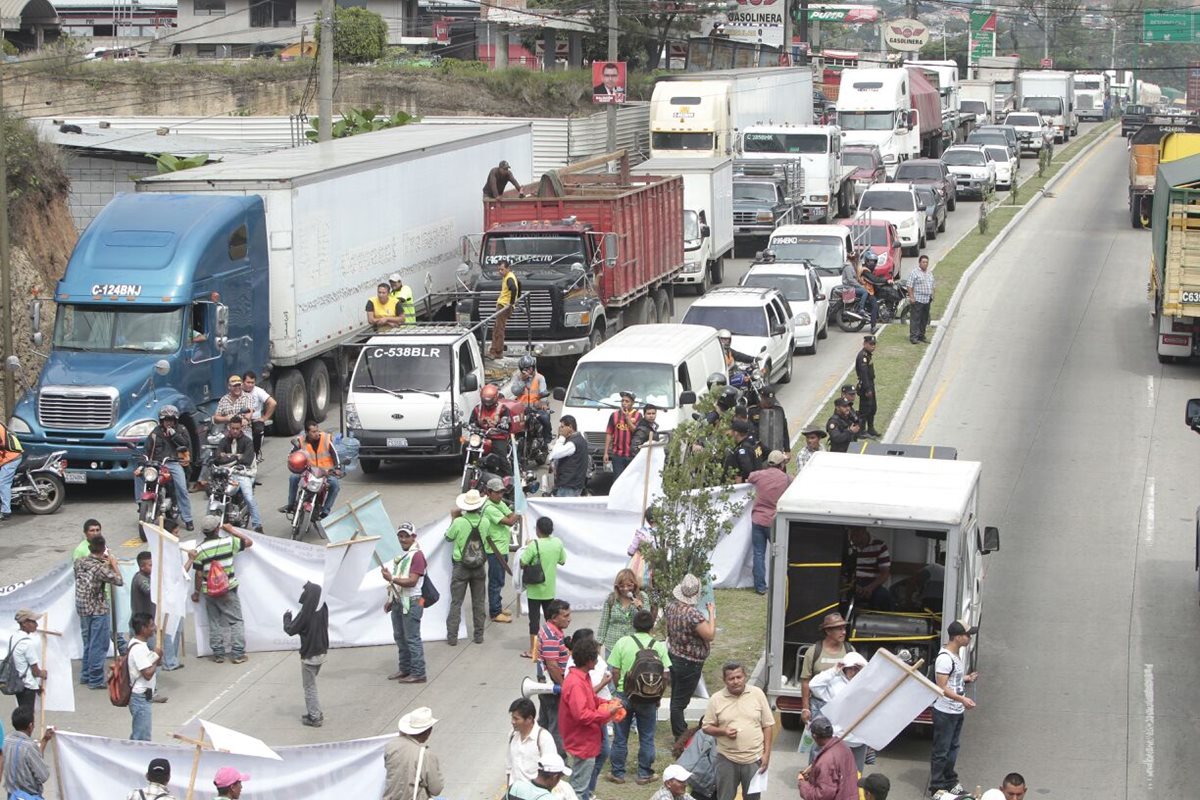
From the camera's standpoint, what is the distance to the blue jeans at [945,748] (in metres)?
13.1

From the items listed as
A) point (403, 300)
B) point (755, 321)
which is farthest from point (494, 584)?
point (755, 321)

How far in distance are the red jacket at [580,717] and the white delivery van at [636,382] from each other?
10624 millimetres

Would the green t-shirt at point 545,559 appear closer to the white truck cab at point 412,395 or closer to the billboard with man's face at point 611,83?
the white truck cab at point 412,395

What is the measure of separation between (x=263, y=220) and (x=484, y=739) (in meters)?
12.8

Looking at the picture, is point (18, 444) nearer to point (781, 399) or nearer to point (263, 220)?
point (263, 220)

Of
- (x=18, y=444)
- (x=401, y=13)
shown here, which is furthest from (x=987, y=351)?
(x=401, y=13)

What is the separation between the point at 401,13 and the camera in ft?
275

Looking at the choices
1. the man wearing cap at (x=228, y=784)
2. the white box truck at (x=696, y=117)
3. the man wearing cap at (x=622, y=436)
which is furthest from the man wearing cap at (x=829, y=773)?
the white box truck at (x=696, y=117)

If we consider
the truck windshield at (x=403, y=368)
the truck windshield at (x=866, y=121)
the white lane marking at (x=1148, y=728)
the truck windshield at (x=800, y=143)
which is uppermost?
the truck windshield at (x=866, y=121)

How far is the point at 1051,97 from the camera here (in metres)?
88.4

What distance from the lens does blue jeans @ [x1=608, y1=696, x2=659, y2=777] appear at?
13.3m

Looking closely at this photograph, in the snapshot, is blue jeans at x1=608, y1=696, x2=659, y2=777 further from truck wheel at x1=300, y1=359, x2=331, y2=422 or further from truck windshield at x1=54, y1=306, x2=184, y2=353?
truck wheel at x1=300, y1=359, x2=331, y2=422

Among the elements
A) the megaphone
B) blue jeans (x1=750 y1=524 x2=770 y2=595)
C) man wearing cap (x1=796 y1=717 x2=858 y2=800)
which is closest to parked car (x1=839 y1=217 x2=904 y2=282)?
blue jeans (x1=750 y1=524 x2=770 y2=595)

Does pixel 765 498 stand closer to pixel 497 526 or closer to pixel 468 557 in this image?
pixel 497 526
